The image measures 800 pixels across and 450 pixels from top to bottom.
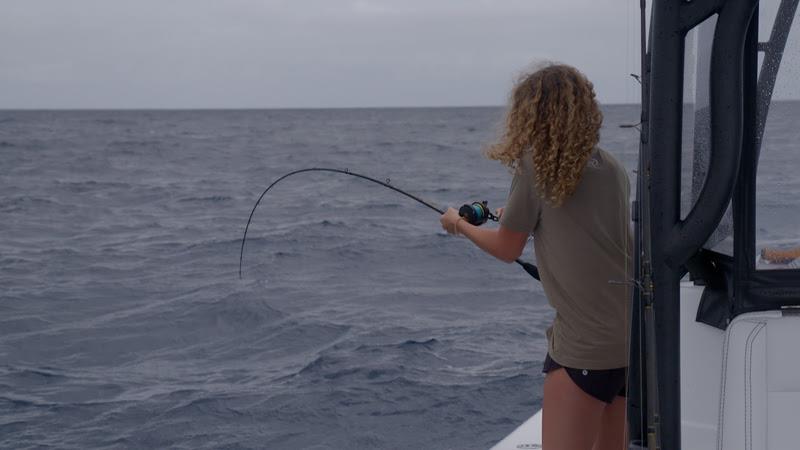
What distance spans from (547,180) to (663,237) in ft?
1.64

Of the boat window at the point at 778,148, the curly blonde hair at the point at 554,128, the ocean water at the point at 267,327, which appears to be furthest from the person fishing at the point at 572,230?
the boat window at the point at 778,148

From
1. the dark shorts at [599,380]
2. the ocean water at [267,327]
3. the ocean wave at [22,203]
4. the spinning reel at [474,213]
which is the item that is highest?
A: the spinning reel at [474,213]

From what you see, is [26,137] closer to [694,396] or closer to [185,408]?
[185,408]

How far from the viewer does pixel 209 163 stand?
35.0 m

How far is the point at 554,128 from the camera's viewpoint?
2484 mm

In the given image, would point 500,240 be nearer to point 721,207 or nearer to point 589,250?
point 589,250

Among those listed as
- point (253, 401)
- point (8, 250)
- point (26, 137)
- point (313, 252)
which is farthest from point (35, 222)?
point (26, 137)

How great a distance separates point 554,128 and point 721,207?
61 cm

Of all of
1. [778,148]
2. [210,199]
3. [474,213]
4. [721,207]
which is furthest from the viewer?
[210,199]

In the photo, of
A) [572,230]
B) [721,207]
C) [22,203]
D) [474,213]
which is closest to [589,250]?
[572,230]

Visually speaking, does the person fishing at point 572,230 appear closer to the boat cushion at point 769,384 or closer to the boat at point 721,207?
the boat at point 721,207

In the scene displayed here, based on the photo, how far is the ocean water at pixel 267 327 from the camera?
21.6 ft

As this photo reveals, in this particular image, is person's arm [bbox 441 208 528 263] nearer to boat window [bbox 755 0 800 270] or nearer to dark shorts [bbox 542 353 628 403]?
dark shorts [bbox 542 353 628 403]

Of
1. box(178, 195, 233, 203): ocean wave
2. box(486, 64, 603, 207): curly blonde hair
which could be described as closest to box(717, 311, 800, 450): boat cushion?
box(486, 64, 603, 207): curly blonde hair
